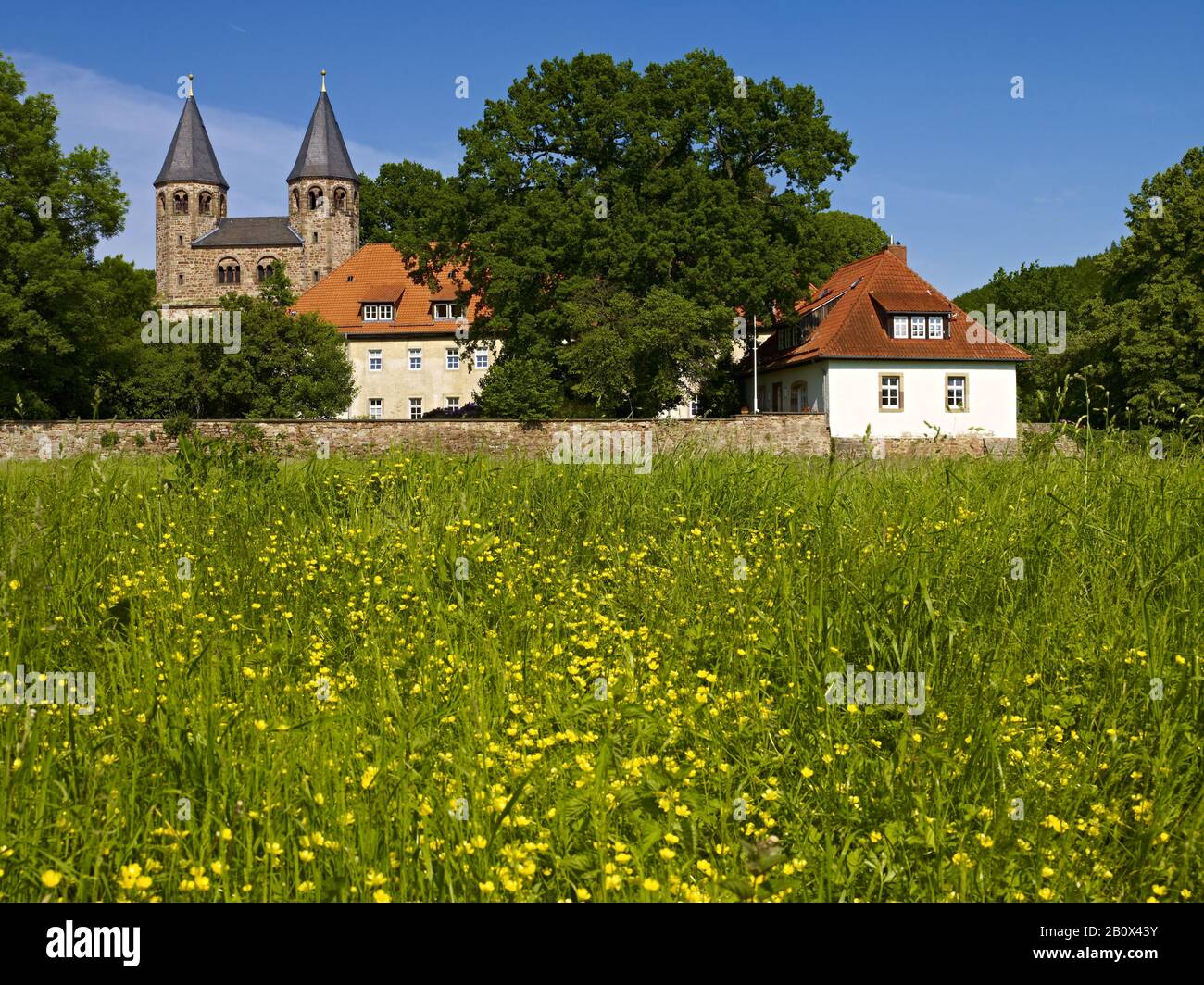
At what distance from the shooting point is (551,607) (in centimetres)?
554

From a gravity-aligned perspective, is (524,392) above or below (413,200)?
below

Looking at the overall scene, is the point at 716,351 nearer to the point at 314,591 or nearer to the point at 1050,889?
the point at 314,591

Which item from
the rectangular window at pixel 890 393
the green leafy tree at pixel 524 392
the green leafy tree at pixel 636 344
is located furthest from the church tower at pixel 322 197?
the rectangular window at pixel 890 393

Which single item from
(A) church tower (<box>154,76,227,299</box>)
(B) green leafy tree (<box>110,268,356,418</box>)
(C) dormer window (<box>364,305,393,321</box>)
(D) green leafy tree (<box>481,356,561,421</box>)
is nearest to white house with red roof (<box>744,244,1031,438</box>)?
(D) green leafy tree (<box>481,356,561,421</box>)

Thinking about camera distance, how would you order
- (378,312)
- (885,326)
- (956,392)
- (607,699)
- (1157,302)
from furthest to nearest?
(378,312) → (885,326) → (956,392) → (1157,302) → (607,699)

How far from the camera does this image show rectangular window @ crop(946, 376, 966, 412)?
1651 inches

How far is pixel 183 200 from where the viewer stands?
9412 cm

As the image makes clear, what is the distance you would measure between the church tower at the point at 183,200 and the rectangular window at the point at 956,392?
255ft

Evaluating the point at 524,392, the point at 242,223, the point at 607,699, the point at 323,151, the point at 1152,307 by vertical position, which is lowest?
the point at 607,699

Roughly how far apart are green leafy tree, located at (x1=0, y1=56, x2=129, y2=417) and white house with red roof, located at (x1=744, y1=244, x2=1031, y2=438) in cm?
2987

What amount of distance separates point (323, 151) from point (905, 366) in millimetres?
69684

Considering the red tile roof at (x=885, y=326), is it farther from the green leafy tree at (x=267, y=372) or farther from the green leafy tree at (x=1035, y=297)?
the green leafy tree at (x=267, y=372)

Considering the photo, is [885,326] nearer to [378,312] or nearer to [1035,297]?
[1035,297]

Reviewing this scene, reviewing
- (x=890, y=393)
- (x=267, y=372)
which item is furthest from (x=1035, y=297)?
(x=267, y=372)
